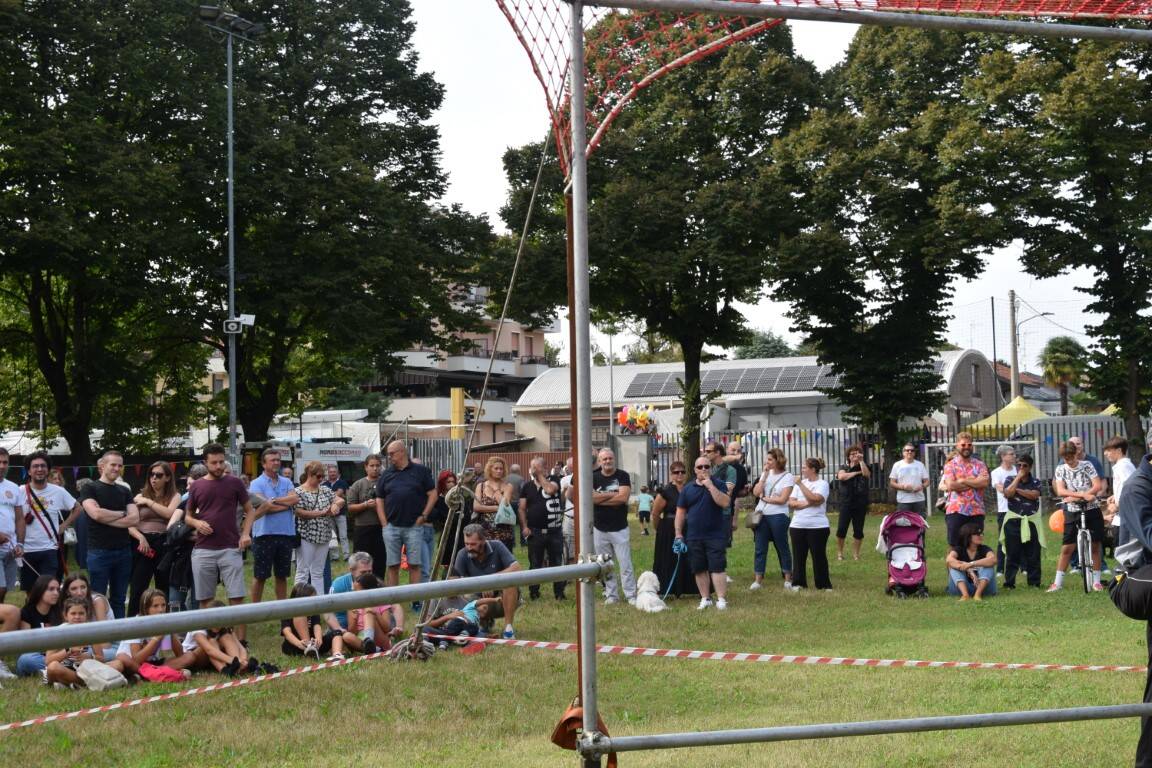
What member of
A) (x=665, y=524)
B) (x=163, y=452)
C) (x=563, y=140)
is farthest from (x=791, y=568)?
(x=163, y=452)


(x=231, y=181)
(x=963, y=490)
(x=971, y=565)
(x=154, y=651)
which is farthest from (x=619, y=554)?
(x=231, y=181)

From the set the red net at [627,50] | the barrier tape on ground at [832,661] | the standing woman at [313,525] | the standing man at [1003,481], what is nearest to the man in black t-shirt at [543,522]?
the standing woman at [313,525]

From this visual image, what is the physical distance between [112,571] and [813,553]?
8.04 metres

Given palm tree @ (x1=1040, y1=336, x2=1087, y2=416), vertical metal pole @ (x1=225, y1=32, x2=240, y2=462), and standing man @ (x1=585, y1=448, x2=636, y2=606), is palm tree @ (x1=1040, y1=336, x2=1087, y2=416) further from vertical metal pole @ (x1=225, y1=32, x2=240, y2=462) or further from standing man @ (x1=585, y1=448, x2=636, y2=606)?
standing man @ (x1=585, y1=448, x2=636, y2=606)

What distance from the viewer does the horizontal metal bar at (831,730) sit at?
3967mm

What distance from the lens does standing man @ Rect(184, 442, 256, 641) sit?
11.2 meters

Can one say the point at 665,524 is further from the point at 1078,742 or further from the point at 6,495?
the point at 1078,742

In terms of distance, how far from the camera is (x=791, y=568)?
16203 millimetres

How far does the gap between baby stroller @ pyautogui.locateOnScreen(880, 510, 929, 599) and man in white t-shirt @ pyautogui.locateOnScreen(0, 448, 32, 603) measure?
936 centimetres

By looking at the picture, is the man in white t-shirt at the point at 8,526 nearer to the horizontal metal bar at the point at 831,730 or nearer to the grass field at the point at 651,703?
the grass field at the point at 651,703

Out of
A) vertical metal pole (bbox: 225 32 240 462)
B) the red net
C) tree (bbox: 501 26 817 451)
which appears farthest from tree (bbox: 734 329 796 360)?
the red net

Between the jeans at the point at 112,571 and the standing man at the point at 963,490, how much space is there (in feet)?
29.9

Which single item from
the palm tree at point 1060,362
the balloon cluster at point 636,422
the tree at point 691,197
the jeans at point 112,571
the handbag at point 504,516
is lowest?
the jeans at point 112,571

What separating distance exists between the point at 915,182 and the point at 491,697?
97.7 ft
